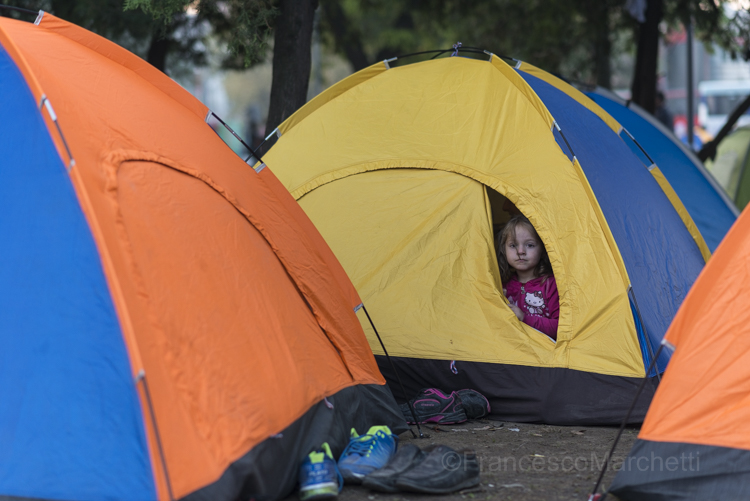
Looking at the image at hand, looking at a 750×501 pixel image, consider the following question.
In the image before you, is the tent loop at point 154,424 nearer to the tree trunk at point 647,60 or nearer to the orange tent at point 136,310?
the orange tent at point 136,310

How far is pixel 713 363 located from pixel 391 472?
138cm

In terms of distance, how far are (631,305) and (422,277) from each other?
1.21 metres

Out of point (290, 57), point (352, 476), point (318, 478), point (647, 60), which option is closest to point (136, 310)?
point (318, 478)

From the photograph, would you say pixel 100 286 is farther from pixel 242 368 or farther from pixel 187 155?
pixel 187 155

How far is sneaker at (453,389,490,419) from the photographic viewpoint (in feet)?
13.9

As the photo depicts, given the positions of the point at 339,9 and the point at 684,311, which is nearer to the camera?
the point at 684,311

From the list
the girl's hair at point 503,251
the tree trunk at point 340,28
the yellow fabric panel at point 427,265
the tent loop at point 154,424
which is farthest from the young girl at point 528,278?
the tree trunk at point 340,28

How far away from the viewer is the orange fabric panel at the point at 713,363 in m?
2.92

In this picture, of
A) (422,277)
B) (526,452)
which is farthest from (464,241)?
(526,452)

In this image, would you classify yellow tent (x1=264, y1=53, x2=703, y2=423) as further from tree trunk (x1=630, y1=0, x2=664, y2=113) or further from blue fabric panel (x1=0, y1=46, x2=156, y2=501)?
tree trunk (x1=630, y1=0, x2=664, y2=113)

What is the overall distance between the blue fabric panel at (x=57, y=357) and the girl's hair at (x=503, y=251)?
272cm

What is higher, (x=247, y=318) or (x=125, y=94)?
(x=125, y=94)

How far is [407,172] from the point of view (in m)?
4.79

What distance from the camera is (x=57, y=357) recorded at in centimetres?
269
